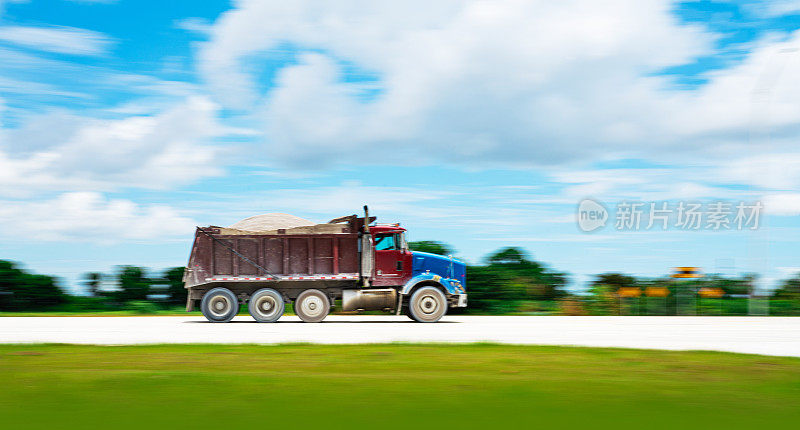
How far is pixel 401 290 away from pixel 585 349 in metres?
10.0

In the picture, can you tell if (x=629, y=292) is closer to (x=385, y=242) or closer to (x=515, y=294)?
(x=515, y=294)

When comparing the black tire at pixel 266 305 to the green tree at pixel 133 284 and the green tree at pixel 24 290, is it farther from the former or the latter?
the green tree at pixel 24 290

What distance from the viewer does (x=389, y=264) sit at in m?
23.2

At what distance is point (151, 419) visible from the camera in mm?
7355

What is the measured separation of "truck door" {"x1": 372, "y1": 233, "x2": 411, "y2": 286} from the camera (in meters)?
23.1

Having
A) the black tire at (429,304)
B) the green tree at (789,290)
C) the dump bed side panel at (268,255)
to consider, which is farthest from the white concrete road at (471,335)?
the green tree at (789,290)

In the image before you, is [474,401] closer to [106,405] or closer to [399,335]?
[106,405]

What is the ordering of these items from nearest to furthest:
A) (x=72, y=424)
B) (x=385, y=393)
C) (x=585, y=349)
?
(x=72, y=424)
(x=385, y=393)
(x=585, y=349)

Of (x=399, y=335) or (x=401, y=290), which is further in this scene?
(x=401, y=290)

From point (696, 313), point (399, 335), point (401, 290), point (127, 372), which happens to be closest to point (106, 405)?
point (127, 372)

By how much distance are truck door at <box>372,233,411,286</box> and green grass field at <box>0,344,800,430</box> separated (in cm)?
958

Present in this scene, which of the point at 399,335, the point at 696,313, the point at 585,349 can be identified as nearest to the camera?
the point at 585,349

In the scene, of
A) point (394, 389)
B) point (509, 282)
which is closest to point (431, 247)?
point (509, 282)

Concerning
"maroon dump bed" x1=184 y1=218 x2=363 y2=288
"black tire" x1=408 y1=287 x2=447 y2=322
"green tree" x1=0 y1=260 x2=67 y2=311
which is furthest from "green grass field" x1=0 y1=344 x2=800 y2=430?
"green tree" x1=0 y1=260 x2=67 y2=311
